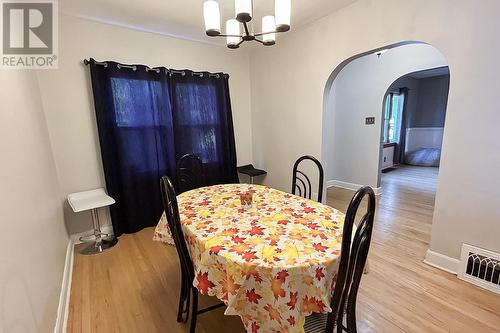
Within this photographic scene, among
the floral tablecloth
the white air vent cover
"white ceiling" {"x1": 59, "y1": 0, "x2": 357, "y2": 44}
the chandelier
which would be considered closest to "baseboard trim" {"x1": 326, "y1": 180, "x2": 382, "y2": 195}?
the white air vent cover

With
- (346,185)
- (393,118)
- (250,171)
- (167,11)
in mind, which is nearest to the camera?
(167,11)

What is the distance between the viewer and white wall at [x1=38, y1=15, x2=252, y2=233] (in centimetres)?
234

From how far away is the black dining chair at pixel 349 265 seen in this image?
2.71 feet

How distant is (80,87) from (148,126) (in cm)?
76

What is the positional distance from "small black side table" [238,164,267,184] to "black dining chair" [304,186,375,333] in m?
2.58

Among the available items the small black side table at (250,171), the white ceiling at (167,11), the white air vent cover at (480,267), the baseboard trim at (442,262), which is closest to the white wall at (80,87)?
the white ceiling at (167,11)

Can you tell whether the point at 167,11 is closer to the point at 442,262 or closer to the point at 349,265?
the point at 349,265

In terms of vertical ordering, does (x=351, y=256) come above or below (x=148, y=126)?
below

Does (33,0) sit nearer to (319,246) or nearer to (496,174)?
(319,246)

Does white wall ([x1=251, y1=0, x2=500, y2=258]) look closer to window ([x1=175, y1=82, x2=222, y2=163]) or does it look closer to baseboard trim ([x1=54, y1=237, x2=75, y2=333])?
window ([x1=175, y1=82, x2=222, y2=163])

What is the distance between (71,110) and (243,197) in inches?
85.4

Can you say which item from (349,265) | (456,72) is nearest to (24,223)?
(349,265)

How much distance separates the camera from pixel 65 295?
1.73 meters

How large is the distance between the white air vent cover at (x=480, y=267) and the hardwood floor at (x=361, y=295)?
64 millimetres
